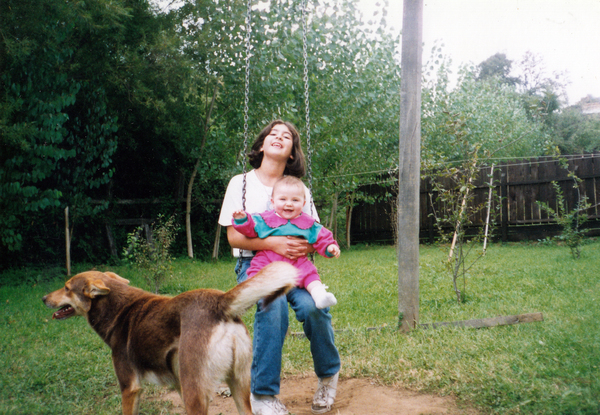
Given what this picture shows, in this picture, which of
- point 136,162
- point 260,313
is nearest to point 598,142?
point 136,162

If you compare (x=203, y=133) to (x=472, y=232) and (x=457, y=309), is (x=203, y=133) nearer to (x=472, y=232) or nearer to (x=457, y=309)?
(x=457, y=309)

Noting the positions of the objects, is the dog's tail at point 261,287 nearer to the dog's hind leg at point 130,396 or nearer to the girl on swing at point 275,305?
the girl on swing at point 275,305

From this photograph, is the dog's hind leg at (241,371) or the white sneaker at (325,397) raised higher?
the dog's hind leg at (241,371)

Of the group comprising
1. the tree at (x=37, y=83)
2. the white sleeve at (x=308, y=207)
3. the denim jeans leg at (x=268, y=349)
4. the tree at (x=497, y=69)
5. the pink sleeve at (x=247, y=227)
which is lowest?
the denim jeans leg at (x=268, y=349)

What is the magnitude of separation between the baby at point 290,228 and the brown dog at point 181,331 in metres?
0.55

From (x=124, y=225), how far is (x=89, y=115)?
2.67 metres

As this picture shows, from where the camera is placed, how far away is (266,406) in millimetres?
2549

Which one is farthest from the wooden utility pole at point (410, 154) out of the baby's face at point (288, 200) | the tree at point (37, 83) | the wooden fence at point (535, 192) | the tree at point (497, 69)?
the tree at point (497, 69)

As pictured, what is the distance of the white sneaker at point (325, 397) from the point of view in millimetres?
2732

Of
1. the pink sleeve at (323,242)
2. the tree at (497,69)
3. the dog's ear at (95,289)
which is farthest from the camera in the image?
the tree at (497,69)

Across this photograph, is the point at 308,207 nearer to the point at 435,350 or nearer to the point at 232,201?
the point at 232,201

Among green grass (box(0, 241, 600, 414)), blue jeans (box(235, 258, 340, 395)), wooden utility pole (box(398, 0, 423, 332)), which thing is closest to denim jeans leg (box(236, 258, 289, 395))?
blue jeans (box(235, 258, 340, 395))

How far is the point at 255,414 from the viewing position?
2.57 metres

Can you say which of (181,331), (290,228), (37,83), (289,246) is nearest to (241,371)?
(181,331)
